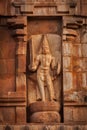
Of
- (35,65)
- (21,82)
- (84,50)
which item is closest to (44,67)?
(35,65)

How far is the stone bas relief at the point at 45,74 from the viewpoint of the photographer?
19500mm

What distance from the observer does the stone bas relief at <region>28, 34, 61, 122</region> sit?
19.5m

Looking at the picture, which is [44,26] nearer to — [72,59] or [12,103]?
[72,59]

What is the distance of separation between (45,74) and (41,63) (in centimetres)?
38

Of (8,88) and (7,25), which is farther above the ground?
(7,25)

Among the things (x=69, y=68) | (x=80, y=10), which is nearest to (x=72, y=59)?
(x=69, y=68)

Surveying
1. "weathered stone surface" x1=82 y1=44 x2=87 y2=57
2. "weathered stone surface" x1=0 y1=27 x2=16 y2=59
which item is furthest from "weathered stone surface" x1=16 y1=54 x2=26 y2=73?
"weathered stone surface" x1=82 y1=44 x2=87 y2=57

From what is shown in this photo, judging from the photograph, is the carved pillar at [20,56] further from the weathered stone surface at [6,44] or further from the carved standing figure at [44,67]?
the carved standing figure at [44,67]

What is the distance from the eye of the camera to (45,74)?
20.0 m

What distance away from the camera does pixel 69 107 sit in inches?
776

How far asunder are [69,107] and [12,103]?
1746 millimetres

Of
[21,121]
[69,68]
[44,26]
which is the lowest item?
[21,121]

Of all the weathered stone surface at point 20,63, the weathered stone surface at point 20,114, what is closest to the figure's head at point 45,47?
the weathered stone surface at point 20,63

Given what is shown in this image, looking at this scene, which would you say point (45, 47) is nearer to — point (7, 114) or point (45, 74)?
point (45, 74)
